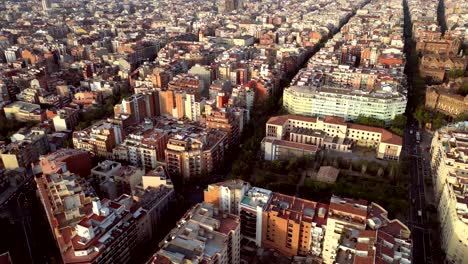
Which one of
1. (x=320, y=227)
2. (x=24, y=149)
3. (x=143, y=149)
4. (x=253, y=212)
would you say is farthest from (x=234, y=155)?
(x=24, y=149)

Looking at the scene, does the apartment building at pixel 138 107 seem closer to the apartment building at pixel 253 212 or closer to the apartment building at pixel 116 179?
the apartment building at pixel 116 179

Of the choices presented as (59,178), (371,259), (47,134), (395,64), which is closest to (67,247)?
(59,178)

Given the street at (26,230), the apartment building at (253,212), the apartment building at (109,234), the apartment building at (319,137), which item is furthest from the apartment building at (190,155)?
the street at (26,230)

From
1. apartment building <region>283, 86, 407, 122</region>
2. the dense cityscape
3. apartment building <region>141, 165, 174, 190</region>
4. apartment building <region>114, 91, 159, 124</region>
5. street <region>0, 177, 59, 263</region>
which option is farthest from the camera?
apartment building <region>283, 86, 407, 122</region>

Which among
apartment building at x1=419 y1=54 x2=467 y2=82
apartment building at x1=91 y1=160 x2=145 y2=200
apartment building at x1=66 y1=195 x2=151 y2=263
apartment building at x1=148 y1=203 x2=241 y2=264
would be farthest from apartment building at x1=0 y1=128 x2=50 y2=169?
apartment building at x1=419 y1=54 x2=467 y2=82

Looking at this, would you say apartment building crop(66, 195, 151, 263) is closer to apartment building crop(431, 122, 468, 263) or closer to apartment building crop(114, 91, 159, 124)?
apartment building crop(114, 91, 159, 124)

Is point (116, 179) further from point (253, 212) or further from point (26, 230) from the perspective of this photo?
point (253, 212)
